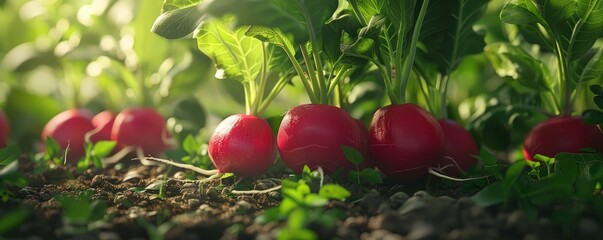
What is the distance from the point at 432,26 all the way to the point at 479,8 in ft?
0.41

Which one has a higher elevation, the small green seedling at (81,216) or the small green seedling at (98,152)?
the small green seedling at (81,216)

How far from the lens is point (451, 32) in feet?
4.50

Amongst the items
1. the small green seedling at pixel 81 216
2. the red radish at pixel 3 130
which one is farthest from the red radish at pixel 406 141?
the red radish at pixel 3 130

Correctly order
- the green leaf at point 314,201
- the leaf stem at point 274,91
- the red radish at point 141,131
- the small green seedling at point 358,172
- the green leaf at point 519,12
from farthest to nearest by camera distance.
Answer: the red radish at point 141,131 → the leaf stem at point 274,91 → the green leaf at point 519,12 → the small green seedling at point 358,172 → the green leaf at point 314,201

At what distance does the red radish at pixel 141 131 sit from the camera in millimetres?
1699

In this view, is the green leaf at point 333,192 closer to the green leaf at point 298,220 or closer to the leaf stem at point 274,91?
the green leaf at point 298,220

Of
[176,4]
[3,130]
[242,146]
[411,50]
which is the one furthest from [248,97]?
[3,130]

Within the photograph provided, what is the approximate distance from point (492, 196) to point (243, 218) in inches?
15.6

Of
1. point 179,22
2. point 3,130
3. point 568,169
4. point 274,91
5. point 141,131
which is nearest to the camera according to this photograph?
point 568,169

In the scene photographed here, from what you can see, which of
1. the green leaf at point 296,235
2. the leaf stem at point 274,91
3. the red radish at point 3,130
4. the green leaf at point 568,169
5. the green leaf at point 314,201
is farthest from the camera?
the red radish at point 3,130

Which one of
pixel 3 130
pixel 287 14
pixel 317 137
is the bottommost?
pixel 3 130

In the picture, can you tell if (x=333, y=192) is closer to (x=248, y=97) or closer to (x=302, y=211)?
(x=302, y=211)

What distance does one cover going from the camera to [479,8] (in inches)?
52.4

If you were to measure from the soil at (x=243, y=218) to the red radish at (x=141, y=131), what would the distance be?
50 centimetres
